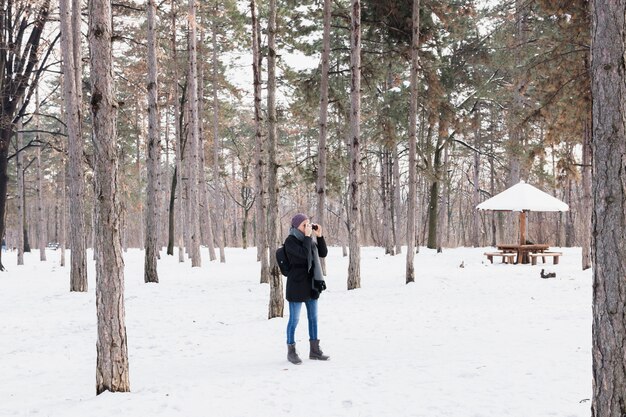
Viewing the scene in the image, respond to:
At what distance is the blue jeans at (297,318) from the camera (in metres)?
6.31

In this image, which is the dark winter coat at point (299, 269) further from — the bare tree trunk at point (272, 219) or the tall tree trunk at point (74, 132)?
the tall tree trunk at point (74, 132)

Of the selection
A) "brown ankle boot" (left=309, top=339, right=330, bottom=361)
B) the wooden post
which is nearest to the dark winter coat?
"brown ankle boot" (left=309, top=339, right=330, bottom=361)

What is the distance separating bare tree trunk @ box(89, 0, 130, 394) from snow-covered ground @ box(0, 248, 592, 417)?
0.64 meters

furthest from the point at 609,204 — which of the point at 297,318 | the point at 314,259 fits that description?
the point at 297,318

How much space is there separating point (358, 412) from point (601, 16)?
143 inches

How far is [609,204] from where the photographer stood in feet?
10.6

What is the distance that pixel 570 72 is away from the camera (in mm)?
13070

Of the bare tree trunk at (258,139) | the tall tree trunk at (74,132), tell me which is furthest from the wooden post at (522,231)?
the tall tree trunk at (74,132)

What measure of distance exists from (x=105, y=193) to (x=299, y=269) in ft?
8.26

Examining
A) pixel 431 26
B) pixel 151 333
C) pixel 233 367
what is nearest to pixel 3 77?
pixel 151 333

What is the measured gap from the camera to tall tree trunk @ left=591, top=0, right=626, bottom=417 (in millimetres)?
3205

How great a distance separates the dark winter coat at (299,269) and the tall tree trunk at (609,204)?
3.60 m

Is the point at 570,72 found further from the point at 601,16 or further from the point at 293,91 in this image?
the point at 601,16

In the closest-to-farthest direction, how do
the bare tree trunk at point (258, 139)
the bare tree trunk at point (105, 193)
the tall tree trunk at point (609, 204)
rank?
the tall tree trunk at point (609, 204) → the bare tree trunk at point (105, 193) → the bare tree trunk at point (258, 139)
